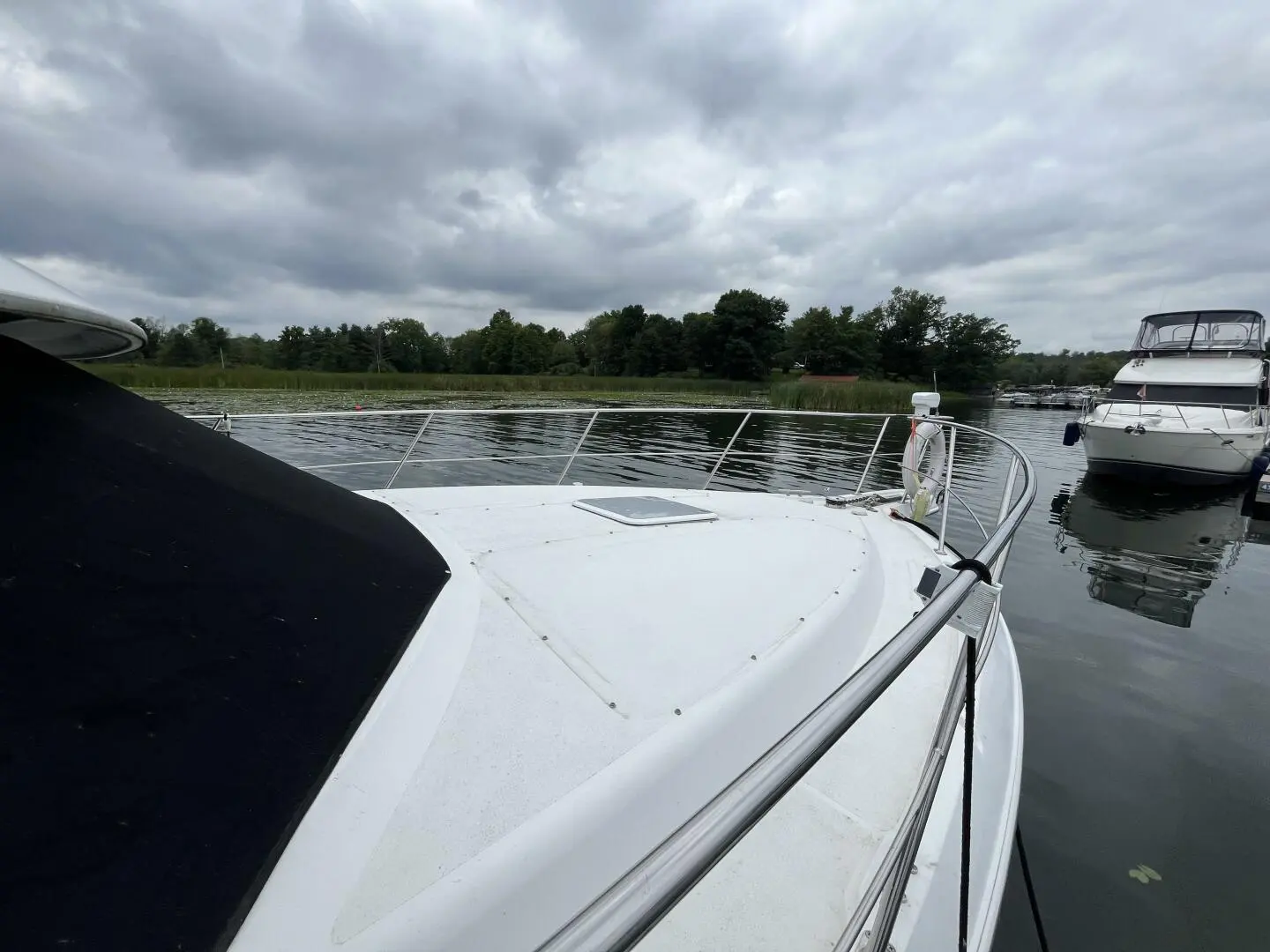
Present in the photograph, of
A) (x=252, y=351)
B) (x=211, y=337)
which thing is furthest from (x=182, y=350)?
(x=252, y=351)

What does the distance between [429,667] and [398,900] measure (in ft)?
1.79

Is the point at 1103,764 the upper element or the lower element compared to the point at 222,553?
lower

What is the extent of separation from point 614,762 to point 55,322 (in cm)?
A: 142

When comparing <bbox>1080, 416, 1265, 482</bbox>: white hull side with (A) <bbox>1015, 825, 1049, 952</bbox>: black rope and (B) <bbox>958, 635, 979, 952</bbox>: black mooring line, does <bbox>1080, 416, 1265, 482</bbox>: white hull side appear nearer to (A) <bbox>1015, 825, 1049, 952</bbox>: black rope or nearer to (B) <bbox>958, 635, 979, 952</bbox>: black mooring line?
(A) <bbox>1015, 825, 1049, 952</bbox>: black rope

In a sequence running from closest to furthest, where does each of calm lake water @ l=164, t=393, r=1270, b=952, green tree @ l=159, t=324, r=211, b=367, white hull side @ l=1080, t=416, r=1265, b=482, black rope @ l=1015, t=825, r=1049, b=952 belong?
black rope @ l=1015, t=825, r=1049, b=952 → calm lake water @ l=164, t=393, r=1270, b=952 → white hull side @ l=1080, t=416, r=1265, b=482 → green tree @ l=159, t=324, r=211, b=367

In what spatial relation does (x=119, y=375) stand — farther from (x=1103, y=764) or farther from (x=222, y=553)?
(x=1103, y=764)

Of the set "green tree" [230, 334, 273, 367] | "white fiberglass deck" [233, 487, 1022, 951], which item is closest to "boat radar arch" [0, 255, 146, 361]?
"white fiberglass deck" [233, 487, 1022, 951]

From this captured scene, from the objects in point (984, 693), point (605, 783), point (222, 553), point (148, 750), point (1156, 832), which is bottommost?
point (1156, 832)

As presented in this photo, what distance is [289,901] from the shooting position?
32.5 inches

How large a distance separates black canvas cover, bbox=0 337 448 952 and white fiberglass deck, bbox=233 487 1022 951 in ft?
0.30

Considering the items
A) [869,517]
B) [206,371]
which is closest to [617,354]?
[206,371]

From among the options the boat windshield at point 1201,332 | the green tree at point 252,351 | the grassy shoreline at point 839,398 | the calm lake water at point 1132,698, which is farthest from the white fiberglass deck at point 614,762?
the green tree at point 252,351

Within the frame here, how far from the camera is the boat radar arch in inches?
39.9

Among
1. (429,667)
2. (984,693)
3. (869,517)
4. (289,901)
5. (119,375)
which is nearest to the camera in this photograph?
(289,901)
